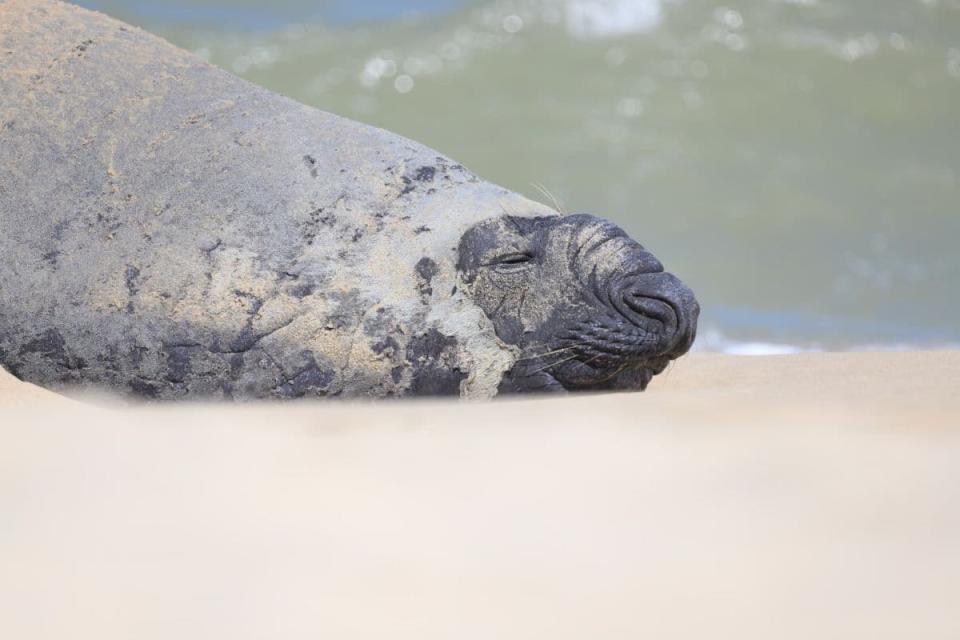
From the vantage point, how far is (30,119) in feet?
18.4

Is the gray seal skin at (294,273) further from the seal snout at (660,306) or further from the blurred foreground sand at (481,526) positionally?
the blurred foreground sand at (481,526)

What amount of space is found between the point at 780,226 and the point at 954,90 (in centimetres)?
374

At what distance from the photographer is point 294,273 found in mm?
5023

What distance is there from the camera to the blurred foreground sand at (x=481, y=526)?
7.50ft

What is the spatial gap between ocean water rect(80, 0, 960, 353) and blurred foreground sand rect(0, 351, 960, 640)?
369 inches

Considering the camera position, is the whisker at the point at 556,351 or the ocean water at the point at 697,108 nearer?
the whisker at the point at 556,351

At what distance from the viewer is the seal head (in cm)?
490

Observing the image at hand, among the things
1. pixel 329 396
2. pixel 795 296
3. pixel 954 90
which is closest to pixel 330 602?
pixel 329 396

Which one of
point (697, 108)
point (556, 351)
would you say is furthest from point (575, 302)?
point (697, 108)

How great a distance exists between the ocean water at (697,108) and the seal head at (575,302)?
25.1 feet

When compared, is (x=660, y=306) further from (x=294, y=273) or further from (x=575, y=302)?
(x=294, y=273)

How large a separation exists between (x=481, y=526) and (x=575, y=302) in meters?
2.31

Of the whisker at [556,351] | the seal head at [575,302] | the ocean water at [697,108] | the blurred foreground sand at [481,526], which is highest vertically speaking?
the ocean water at [697,108]

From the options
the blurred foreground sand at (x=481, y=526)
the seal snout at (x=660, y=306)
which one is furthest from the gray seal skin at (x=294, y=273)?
the blurred foreground sand at (x=481, y=526)
